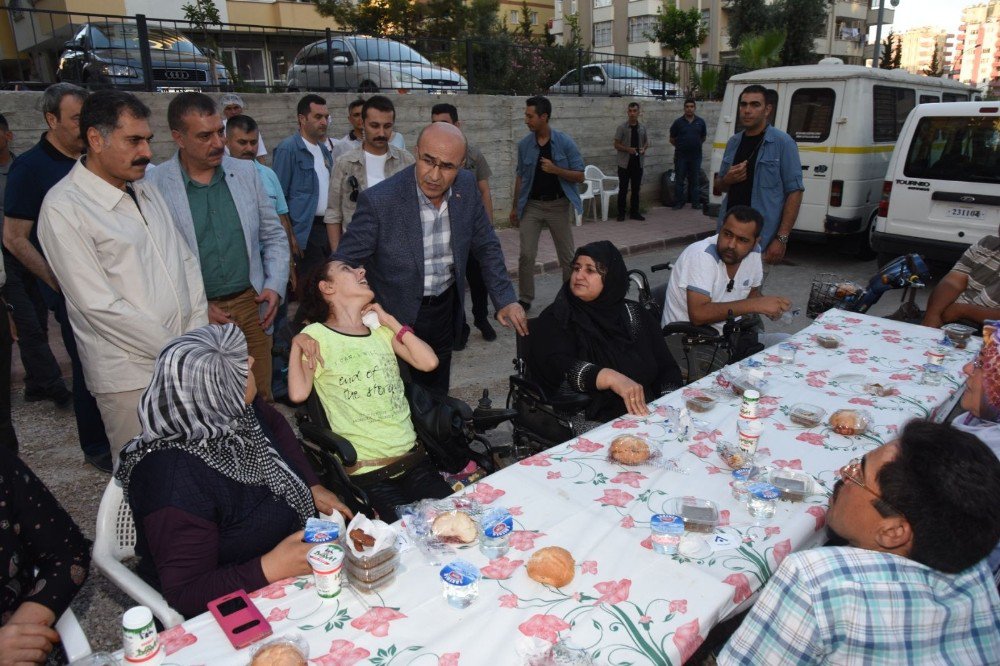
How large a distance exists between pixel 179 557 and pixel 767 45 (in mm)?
18662

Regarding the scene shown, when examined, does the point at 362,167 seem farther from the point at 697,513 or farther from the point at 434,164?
the point at 697,513

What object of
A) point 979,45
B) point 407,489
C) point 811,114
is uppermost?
point 979,45

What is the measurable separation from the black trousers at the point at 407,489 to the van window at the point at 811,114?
715 centimetres

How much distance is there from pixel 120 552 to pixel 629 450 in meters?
1.60

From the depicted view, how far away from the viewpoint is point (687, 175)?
12.3m

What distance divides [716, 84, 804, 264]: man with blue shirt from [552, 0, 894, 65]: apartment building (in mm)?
35487

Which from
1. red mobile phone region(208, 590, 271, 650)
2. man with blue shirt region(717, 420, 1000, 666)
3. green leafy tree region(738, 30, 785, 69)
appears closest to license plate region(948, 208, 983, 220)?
man with blue shirt region(717, 420, 1000, 666)

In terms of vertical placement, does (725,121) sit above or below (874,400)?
above

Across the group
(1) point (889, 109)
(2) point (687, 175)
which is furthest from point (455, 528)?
(2) point (687, 175)

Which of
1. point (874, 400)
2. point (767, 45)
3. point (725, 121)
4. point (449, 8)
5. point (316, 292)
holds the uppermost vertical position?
point (449, 8)

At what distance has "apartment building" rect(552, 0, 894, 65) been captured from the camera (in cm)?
3762

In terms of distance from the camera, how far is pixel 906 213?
6.99 metres

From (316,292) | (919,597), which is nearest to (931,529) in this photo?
(919,597)

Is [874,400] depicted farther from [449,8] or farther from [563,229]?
[449,8]
